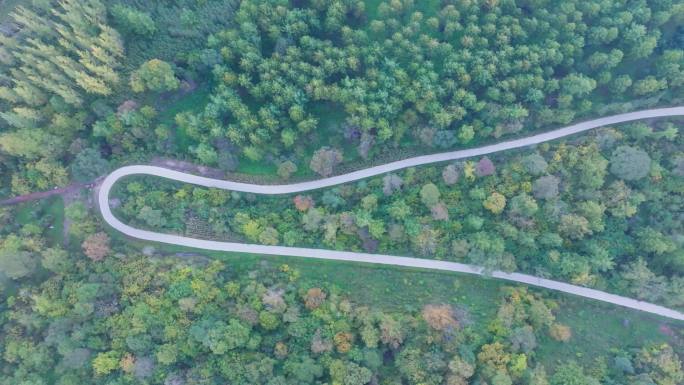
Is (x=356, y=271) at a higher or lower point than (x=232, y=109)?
lower

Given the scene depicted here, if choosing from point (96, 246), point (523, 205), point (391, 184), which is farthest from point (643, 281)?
point (96, 246)

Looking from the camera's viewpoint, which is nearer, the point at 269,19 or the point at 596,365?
the point at 596,365

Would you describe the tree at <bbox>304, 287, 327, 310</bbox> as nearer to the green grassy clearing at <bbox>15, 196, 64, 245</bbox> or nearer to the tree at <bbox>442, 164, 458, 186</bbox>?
the tree at <bbox>442, 164, 458, 186</bbox>

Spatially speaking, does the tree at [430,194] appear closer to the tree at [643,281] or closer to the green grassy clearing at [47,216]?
the tree at [643,281]

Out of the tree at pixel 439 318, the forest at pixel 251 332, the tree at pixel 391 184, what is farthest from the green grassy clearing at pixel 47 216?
the tree at pixel 439 318

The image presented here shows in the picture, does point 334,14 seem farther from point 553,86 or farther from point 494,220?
point 494,220

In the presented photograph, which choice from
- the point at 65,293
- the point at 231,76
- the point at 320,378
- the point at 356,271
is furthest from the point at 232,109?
the point at 320,378

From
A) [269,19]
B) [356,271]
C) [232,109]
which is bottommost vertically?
[356,271]
